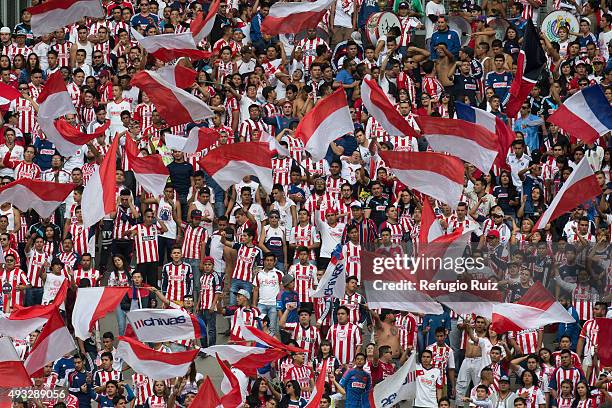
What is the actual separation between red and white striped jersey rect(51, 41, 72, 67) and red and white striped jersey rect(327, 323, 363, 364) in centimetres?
794

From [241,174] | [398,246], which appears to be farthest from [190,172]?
[398,246]

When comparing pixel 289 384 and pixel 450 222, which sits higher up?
pixel 450 222

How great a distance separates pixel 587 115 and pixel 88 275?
22.9 feet

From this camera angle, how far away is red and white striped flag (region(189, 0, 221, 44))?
31.2 m

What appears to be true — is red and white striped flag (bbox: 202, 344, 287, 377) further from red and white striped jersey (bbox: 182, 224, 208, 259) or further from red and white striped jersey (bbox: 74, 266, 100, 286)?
red and white striped jersey (bbox: 182, 224, 208, 259)

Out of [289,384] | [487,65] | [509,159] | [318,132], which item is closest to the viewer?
[289,384]

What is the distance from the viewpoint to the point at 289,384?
84.8ft

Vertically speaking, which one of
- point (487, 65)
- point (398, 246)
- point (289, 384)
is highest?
point (487, 65)

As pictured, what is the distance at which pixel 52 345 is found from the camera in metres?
25.9

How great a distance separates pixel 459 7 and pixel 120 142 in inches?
258

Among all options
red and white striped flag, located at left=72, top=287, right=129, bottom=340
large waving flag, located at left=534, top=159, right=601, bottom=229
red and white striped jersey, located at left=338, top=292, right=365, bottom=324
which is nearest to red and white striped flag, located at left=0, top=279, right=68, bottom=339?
red and white striped flag, located at left=72, top=287, right=129, bottom=340

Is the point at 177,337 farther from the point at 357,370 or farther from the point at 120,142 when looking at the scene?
the point at 120,142

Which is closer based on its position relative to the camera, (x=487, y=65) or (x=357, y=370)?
(x=357, y=370)

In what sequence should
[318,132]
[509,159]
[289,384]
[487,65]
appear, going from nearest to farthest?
[289,384]
[318,132]
[509,159]
[487,65]
